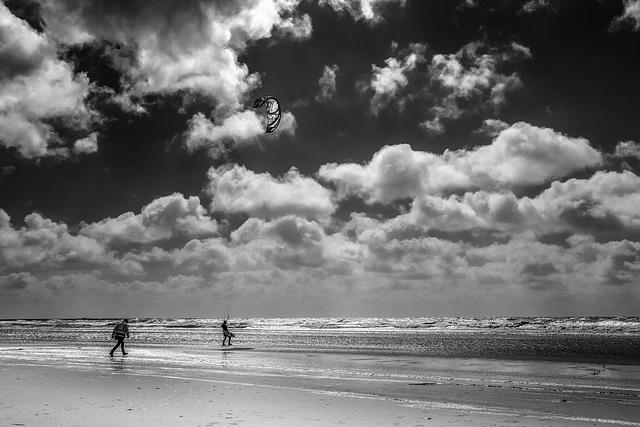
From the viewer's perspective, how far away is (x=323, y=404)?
523 inches

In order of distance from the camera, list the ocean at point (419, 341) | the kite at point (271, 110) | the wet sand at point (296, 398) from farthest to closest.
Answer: the ocean at point (419, 341) < the kite at point (271, 110) < the wet sand at point (296, 398)

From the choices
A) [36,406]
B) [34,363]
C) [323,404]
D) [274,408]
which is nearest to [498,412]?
[323,404]

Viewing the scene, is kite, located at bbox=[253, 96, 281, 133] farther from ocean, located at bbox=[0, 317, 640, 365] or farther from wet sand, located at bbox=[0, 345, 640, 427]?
ocean, located at bbox=[0, 317, 640, 365]

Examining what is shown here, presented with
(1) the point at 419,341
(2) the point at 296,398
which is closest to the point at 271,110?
(2) the point at 296,398

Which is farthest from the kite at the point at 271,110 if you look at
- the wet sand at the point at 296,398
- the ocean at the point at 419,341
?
the ocean at the point at 419,341

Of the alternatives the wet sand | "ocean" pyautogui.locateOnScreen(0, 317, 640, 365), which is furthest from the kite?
"ocean" pyautogui.locateOnScreen(0, 317, 640, 365)

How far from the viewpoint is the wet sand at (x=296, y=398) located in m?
11.1

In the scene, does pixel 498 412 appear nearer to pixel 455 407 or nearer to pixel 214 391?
pixel 455 407

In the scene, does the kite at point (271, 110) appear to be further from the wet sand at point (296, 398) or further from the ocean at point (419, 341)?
the ocean at point (419, 341)

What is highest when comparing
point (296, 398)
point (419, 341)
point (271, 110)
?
point (271, 110)

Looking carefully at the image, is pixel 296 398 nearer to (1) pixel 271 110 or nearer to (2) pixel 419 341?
(1) pixel 271 110

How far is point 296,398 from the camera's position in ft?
46.5

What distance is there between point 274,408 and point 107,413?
3.67 meters

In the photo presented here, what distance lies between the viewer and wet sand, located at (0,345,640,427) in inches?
436
